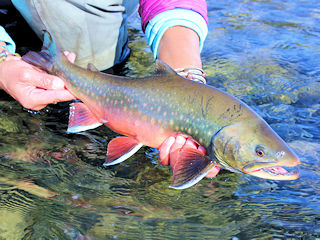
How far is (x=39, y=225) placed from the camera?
2158mm

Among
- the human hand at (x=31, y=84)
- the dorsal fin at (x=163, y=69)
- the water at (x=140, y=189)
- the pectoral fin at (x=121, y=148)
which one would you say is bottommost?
the water at (x=140, y=189)

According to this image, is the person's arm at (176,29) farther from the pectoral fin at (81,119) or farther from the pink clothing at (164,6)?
the pectoral fin at (81,119)

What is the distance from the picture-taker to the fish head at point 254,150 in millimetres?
1957

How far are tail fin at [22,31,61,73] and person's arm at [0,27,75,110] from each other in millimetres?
52

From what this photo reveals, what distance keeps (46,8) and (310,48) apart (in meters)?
3.51

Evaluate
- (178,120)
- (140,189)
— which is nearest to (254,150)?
(178,120)

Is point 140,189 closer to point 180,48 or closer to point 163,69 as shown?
point 163,69

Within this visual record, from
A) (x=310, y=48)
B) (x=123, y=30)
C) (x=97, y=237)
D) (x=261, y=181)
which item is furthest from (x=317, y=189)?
(x=310, y=48)

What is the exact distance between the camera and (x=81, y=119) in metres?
2.71

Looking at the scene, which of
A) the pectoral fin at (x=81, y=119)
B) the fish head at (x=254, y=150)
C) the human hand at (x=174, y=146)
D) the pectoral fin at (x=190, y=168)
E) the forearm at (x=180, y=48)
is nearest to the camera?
the fish head at (x=254, y=150)

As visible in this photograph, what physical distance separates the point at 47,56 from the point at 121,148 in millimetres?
982

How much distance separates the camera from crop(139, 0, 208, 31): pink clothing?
321cm

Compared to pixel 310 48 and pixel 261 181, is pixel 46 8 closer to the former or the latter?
pixel 261 181

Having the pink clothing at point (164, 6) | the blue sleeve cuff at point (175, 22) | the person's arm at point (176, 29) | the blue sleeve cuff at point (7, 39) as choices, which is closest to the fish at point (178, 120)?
the person's arm at point (176, 29)
